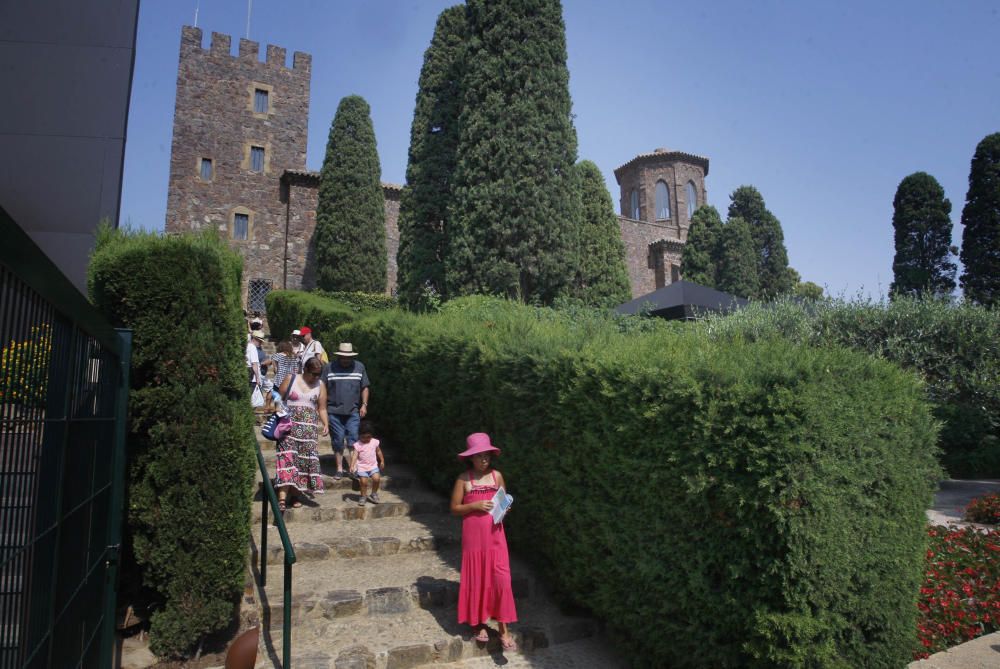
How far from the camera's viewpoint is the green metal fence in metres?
1.64

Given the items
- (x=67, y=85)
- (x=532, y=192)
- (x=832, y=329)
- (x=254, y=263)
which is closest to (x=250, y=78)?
(x=254, y=263)

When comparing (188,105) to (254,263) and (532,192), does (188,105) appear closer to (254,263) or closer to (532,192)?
(254,263)

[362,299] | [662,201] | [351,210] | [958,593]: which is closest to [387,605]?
[958,593]

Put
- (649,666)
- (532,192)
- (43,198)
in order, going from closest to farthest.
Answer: (649,666) < (43,198) < (532,192)

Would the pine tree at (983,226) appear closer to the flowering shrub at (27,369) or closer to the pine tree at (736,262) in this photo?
the pine tree at (736,262)

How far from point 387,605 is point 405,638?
0.45 m

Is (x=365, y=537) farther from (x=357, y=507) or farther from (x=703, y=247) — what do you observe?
(x=703, y=247)

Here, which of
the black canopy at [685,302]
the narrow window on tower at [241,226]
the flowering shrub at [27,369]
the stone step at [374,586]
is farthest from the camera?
the narrow window on tower at [241,226]

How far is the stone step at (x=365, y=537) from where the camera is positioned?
18.9 ft

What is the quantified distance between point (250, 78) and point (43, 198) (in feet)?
75.8

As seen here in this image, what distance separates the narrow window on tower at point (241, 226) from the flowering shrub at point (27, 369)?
3049 cm

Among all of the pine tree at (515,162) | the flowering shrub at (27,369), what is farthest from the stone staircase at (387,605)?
the pine tree at (515,162)

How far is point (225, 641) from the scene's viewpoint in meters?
4.51

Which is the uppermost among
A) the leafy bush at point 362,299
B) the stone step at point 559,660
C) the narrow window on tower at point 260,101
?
the narrow window on tower at point 260,101
